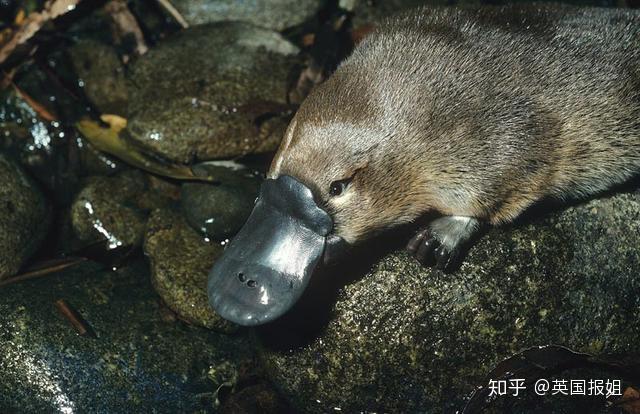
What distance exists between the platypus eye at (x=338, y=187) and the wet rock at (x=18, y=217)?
156 centimetres

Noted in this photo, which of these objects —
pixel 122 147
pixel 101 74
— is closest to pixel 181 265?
pixel 122 147

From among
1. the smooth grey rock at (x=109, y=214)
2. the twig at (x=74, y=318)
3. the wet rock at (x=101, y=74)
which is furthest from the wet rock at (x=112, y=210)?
the wet rock at (x=101, y=74)

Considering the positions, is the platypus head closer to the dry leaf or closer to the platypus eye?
the platypus eye

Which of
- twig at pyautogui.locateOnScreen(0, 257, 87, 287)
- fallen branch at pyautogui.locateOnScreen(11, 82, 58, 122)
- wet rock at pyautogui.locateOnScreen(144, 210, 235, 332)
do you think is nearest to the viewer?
wet rock at pyautogui.locateOnScreen(144, 210, 235, 332)

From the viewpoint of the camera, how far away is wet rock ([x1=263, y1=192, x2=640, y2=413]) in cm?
283

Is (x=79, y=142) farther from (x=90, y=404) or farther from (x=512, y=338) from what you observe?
(x=512, y=338)

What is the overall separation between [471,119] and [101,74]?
2.29m

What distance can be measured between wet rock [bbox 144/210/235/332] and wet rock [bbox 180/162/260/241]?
0.06 m

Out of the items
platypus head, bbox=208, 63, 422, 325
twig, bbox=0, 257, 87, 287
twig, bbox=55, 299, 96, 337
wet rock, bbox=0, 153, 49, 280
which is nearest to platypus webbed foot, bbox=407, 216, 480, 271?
platypus head, bbox=208, 63, 422, 325

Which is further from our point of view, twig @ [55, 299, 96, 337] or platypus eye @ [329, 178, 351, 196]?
twig @ [55, 299, 96, 337]

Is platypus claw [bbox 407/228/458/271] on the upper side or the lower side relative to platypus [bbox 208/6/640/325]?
lower

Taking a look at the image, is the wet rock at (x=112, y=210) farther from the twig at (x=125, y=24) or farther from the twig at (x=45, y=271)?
the twig at (x=125, y=24)

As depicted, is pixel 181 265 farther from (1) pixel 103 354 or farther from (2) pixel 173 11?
(2) pixel 173 11

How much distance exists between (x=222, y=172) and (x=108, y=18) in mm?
1437
